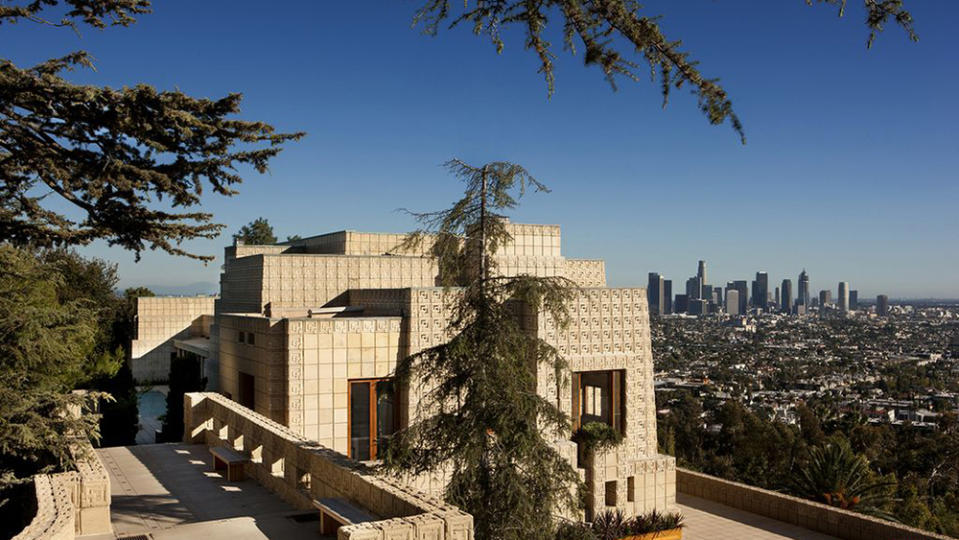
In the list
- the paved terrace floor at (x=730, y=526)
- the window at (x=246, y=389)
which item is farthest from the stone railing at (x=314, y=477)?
the paved terrace floor at (x=730, y=526)

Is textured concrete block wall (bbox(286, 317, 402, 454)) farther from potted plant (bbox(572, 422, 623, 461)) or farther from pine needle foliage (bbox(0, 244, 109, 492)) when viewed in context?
potted plant (bbox(572, 422, 623, 461))

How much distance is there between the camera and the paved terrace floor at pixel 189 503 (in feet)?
31.9

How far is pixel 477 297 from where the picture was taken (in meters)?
11.2

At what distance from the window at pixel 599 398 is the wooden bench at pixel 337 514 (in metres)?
12.2

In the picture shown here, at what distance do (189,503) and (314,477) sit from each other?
2.43 meters

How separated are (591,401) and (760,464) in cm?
2472

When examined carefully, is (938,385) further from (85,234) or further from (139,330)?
(85,234)

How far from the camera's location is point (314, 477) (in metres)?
10.8

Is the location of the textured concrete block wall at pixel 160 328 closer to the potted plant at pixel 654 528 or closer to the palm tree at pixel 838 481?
the potted plant at pixel 654 528

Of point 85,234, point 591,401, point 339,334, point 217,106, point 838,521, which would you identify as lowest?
point 838,521

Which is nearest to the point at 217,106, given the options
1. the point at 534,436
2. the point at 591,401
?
Result: the point at 534,436

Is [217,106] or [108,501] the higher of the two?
[217,106]

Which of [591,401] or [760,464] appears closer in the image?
[591,401]

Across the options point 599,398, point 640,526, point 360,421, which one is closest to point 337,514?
point 360,421
